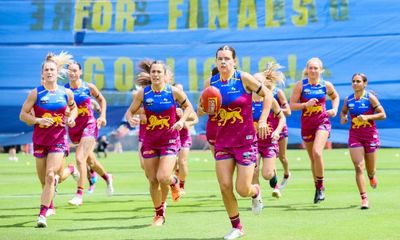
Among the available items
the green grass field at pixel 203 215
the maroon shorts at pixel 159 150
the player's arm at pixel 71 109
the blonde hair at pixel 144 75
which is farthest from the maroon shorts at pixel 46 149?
the blonde hair at pixel 144 75

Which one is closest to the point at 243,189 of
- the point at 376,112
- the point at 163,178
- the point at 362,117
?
the point at 163,178

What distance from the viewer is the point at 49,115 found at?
11.5 m

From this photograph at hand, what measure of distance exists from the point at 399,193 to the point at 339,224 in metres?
5.03

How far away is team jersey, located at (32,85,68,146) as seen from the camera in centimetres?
1146

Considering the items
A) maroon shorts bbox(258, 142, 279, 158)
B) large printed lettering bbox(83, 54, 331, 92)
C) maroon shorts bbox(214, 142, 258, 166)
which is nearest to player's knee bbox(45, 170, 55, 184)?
maroon shorts bbox(214, 142, 258, 166)

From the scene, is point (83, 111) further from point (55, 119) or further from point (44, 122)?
point (44, 122)

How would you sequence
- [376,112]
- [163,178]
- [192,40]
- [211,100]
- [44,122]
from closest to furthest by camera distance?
1. [211,100]
2. [163,178]
3. [44,122]
4. [376,112]
5. [192,40]

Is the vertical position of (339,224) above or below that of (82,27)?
below

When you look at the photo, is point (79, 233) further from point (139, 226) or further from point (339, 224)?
point (339, 224)

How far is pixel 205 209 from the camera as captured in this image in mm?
13281

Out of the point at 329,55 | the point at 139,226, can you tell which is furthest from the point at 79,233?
the point at 329,55

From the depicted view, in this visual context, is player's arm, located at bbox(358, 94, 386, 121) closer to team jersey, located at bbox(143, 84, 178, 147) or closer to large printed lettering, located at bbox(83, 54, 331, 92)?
team jersey, located at bbox(143, 84, 178, 147)

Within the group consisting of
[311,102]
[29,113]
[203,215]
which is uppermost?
[311,102]

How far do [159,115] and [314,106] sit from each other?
3.76 m
